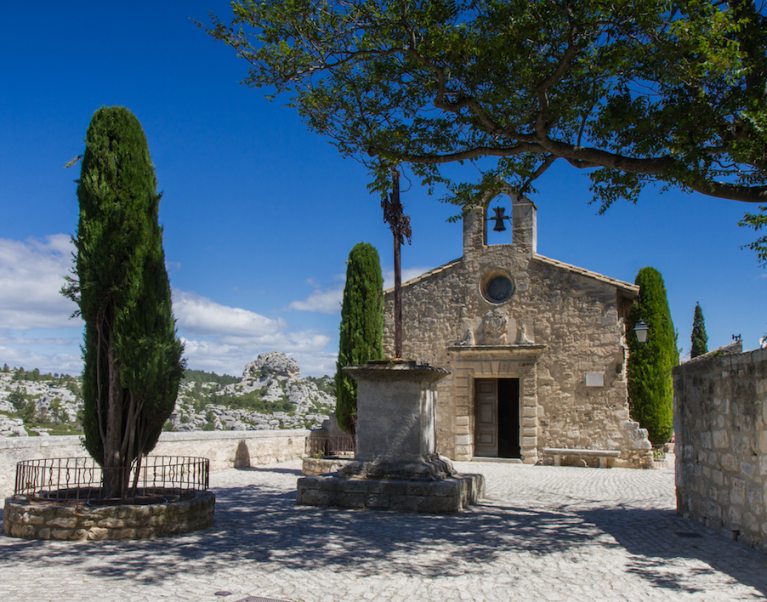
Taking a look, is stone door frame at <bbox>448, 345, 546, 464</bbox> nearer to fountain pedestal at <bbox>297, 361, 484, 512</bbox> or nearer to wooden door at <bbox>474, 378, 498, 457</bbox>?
wooden door at <bbox>474, 378, 498, 457</bbox>

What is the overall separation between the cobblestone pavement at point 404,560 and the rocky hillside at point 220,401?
1329 centimetres

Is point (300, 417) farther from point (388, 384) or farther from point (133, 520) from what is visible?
point (133, 520)

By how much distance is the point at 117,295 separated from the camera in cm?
773

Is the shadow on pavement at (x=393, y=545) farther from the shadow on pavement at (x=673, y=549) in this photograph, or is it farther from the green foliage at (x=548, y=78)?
the green foliage at (x=548, y=78)

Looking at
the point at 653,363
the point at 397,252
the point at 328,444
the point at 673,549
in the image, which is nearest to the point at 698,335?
the point at 653,363

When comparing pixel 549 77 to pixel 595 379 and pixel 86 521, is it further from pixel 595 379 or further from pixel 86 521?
pixel 595 379

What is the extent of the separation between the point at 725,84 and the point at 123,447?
25.0 feet

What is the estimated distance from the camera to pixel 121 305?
7.73 meters

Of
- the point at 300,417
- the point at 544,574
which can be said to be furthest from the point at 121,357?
the point at 300,417

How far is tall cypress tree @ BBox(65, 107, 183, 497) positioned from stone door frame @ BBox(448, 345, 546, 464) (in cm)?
1067

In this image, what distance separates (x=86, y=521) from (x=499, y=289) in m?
12.8

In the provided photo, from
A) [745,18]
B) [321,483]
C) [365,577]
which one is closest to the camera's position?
[365,577]

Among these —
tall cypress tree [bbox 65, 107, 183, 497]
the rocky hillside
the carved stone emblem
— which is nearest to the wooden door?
the carved stone emblem

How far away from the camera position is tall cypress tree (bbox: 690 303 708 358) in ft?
84.3
